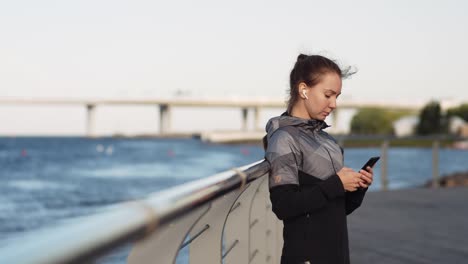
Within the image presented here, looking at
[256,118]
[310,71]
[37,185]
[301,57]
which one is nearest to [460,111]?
[256,118]

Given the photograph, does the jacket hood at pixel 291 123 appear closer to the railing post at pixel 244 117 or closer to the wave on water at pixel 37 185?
the wave on water at pixel 37 185

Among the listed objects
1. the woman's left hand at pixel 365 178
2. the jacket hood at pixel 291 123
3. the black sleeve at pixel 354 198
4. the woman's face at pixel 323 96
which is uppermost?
the woman's face at pixel 323 96

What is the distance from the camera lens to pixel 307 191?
7.48ft

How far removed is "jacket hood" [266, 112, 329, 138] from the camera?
7.89ft

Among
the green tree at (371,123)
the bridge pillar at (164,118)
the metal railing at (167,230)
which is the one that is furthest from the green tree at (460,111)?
the metal railing at (167,230)

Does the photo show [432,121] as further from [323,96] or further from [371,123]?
[323,96]

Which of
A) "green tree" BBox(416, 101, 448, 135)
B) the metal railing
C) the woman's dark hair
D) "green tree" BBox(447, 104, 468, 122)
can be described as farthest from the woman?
"green tree" BBox(447, 104, 468, 122)

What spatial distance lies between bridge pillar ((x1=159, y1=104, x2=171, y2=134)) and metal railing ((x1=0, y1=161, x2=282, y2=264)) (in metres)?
85.4

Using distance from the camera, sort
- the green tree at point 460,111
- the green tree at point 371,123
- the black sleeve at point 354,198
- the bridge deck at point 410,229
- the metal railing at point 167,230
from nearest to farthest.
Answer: the metal railing at point 167,230 < the black sleeve at point 354,198 < the bridge deck at point 410,229 < the green tree at point 460,111 < the green tree at point 371,123

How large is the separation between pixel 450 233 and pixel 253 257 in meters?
3.97

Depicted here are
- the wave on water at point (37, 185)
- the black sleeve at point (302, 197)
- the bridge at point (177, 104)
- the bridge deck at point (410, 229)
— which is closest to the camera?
Result: the black sleeve at point (302, 197)

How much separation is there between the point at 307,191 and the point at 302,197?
32mm

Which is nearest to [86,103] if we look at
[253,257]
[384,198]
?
[384,198]

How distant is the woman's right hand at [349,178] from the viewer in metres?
2.32
